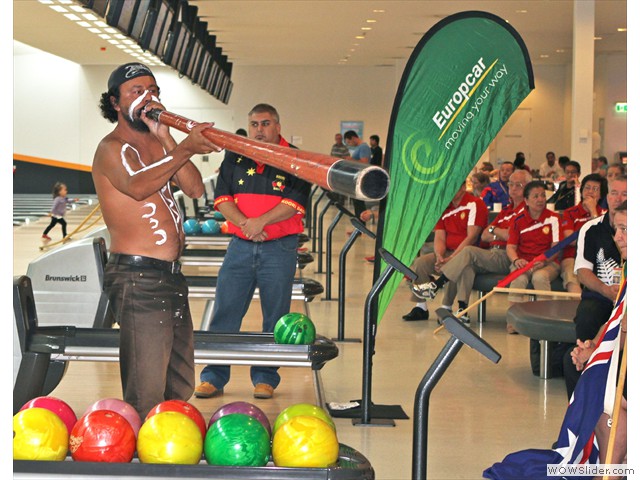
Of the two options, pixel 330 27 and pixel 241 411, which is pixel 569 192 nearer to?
pixel 330 27

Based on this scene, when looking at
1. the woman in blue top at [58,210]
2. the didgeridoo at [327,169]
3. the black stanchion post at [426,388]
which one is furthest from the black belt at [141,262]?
the woman in blue top at [58,210]

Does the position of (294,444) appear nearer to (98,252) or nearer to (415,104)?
(415,104)

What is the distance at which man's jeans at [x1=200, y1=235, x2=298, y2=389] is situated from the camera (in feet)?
18.5

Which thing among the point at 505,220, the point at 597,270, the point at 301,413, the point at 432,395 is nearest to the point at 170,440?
the point at 301,413

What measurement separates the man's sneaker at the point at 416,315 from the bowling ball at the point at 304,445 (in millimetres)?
5802

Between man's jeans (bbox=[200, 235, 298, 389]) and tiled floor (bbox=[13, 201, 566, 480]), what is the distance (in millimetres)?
446

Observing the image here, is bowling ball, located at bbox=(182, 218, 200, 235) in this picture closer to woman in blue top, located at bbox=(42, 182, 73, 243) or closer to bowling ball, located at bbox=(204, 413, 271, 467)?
woman in blue top, located at bbox=(42, 182, 73, 243)

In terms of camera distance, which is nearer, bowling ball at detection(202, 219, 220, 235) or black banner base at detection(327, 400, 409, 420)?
black banner base at detection(327, 400, 409, 420)

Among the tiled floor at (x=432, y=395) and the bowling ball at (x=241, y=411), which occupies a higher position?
the bowling ball at (x=241, y=411)

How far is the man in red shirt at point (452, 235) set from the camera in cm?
875

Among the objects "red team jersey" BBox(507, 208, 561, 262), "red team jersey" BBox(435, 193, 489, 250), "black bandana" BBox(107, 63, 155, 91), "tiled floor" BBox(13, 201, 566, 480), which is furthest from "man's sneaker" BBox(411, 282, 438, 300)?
"red team jersey" BBox(435, 193, 489, 250)

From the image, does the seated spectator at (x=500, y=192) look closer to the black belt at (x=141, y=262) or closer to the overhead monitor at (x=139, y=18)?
the overhead monitor at (x=139, y=18)

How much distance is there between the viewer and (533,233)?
8.08 m

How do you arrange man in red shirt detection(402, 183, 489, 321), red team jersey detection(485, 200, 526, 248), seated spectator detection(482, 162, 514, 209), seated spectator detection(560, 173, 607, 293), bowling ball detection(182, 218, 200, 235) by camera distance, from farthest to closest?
seated spectator detection(482, 162, 514, 209), bowling ball detection(182, 218, 200, 235), man in red shirt detection(402, 183, 489, 321), red team jersey detection(485, 200, 526, 248), seated spectator detection(560, 173, 607, 293)
